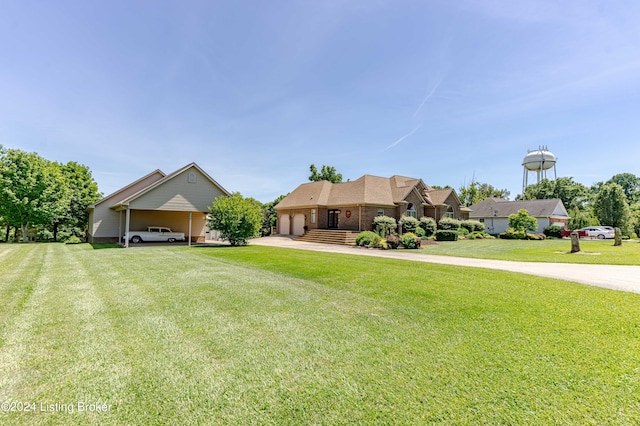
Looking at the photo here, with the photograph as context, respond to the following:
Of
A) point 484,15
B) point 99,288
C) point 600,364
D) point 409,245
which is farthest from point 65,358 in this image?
point 409,245

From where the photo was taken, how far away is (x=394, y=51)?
13.4m

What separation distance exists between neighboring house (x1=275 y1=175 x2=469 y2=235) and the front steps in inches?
59.9

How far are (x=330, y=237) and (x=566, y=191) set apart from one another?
48.6m


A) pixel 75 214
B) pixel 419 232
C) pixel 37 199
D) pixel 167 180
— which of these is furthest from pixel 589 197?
pixel 37 199

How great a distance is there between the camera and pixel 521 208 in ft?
125

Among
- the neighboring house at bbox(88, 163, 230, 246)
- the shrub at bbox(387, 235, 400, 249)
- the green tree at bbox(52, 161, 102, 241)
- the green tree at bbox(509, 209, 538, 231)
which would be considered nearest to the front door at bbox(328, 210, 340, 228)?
the shrub at bbox(387, 235, 400, 249)

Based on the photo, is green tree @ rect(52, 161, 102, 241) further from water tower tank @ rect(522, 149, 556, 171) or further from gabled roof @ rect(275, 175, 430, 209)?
water tower tank @ rect(522, 149, 556, 171)

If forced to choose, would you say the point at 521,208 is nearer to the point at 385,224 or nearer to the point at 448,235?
the point at 448,235

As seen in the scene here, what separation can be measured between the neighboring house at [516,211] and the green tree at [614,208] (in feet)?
14.1

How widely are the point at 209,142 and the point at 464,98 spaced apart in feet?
55.4

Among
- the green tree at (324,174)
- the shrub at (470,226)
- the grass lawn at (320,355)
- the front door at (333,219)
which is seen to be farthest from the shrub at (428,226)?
the grass lawn at (320,355)

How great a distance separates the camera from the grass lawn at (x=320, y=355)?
2.48 metres

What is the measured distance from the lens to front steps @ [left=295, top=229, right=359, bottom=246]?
74.0 feet

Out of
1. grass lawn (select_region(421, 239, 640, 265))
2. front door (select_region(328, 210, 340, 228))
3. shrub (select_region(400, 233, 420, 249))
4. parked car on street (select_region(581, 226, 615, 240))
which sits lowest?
grass lawn (select_region(421, 239, 640, 265))
